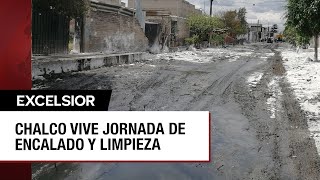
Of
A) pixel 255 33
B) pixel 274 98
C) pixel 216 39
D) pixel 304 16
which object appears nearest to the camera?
pixel 274 98

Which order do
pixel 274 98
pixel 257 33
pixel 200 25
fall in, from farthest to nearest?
pixel 257 33 → pixel 200 25 → pixel 274 98

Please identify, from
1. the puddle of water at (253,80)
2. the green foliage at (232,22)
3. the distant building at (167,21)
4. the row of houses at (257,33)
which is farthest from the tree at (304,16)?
the row of houses at (257,33)

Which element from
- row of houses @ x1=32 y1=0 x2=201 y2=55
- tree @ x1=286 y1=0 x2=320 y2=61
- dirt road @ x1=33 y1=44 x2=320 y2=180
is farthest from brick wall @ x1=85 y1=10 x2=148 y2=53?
tree @ x1=286 y1=0 x2=320 y2=61

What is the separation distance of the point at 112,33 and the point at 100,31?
2011 millimetres

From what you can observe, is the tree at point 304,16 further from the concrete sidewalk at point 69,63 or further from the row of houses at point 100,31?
the row of houses at point 100,31

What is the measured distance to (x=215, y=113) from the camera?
28.5 feet

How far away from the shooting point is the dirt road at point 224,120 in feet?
16.0

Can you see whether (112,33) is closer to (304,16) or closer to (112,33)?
(112,33)

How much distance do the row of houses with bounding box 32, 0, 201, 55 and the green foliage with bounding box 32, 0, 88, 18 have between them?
1.07ft

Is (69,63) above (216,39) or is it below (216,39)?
below

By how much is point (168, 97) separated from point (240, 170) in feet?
18.2

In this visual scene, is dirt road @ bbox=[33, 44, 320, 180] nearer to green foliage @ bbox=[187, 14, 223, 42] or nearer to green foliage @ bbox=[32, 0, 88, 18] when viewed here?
green foliage @ bbox=[32, 0, 88, 18]

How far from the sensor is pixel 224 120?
8023mm

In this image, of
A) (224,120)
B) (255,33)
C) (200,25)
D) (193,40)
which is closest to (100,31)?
(224,120)
